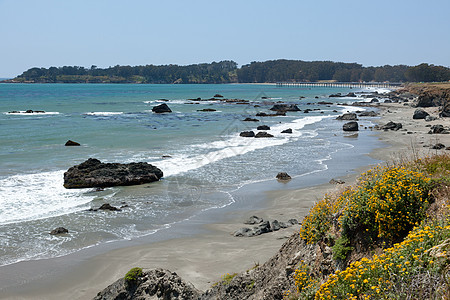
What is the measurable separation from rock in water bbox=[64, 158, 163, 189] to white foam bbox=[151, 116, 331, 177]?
5.09 feet

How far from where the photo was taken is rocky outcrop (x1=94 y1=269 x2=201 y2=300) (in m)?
7.46

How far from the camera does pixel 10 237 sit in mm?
12875

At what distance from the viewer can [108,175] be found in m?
19.7

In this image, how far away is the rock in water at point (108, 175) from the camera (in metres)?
19.2

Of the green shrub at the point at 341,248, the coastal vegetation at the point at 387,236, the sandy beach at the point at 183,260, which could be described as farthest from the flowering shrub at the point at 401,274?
the sandy beach at the point at 183,260

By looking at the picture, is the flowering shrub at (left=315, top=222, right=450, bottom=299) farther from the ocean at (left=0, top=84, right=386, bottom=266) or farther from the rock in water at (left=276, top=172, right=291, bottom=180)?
the rock in water at (left=276, top=172, right=291, bottom=180)

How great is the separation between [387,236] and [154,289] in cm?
408

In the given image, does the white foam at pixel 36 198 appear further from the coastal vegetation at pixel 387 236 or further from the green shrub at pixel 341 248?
the green shrub at pixel 341 248

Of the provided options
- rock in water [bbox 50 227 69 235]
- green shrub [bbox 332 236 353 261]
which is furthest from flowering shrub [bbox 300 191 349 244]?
rock in water [bbox 50 227 69 235]

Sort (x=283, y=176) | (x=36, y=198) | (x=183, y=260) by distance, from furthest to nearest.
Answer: (x=283, y=176), (x=36, y=198), (x=183, y=260)

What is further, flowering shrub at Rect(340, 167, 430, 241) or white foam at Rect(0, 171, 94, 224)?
white foam at Rect(0, 171, 94, 224)

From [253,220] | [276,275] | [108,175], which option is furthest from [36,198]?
[276,275]

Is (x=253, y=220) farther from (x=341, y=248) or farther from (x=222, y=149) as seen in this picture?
(x=222, y=149)

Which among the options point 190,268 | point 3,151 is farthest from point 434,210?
point 3,151
